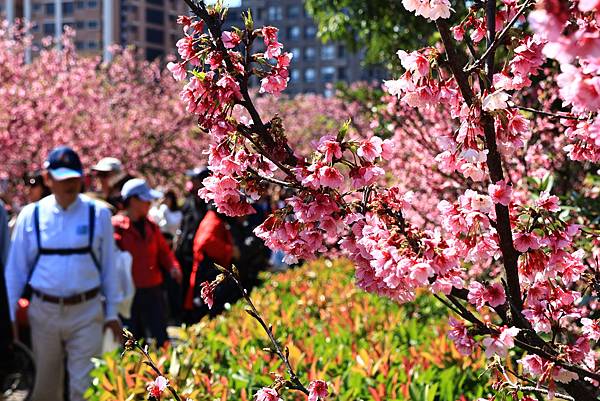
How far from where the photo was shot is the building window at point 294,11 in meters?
92.9

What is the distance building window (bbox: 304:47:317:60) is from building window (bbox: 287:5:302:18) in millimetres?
4080

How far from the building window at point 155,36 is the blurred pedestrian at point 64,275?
84374 millimetres

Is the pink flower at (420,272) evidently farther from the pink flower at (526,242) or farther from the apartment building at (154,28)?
the apartment building at (154,28)

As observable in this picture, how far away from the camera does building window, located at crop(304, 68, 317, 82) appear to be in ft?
299

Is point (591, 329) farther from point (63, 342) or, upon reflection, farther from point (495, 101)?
point (63, 342)

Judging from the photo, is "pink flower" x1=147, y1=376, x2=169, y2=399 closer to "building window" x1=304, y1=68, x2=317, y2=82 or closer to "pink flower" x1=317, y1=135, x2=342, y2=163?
"pink flower" x1=317, y1=135, x2=342, y2=163

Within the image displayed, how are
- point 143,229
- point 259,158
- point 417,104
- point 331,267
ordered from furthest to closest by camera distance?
point 331,267 → point 143,229 → point 259,158 → point 417,104

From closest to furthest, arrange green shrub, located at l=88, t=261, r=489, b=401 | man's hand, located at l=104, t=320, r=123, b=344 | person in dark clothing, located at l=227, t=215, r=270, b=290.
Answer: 1. green shrub, located at l=88, t=261, r=489, b=401
2. man's hand, located at l=104, t=320, r=123, b=344
3. person in dark clothing, located at l=227, t=215, r=270, b=290

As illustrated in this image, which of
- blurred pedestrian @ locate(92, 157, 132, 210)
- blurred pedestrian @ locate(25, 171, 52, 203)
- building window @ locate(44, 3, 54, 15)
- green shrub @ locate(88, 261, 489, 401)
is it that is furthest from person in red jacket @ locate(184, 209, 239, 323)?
building window @ locate(44, 3, 54, 15)

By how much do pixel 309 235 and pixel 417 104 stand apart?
1.34 ft

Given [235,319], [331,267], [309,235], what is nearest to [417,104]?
[309,235]

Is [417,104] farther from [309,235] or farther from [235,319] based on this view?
[235,319]

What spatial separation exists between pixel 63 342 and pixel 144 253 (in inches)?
60.2

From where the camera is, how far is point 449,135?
1921 mm
